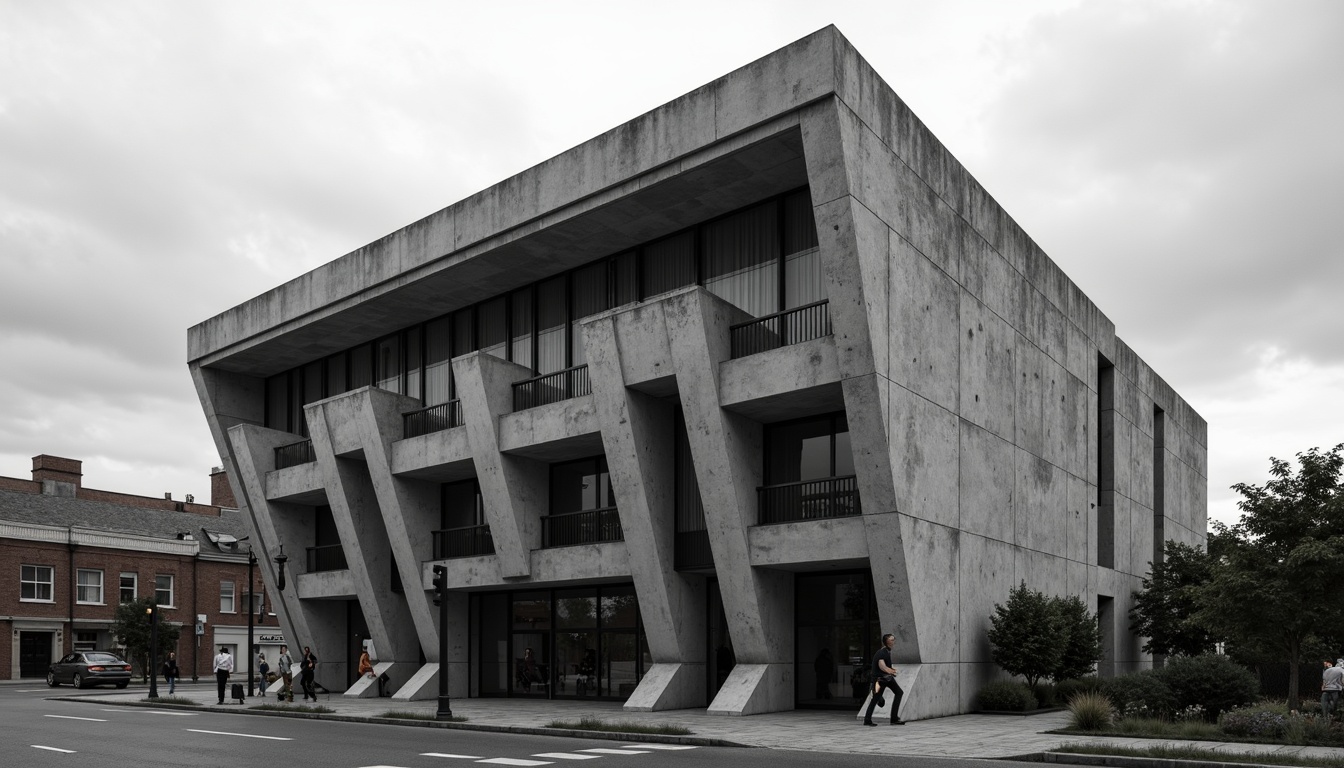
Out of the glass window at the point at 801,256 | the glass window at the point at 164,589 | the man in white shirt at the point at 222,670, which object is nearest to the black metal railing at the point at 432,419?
the man in white shirt at the point at 222,670

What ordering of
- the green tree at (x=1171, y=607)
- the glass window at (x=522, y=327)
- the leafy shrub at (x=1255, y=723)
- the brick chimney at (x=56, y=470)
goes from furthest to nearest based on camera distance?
1. the brick chimney at (x=56, y=470)
2. the green tree at (x=1171, y=607)
3. the glass window at (x=522, y=327)
4. the leafy shrub at (x=1255, y=723)

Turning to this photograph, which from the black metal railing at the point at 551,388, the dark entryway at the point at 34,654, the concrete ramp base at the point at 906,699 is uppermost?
the black metal railing at the point at 551,388

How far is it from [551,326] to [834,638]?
1200 cm

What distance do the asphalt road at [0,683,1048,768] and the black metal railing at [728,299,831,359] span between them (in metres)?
9.50

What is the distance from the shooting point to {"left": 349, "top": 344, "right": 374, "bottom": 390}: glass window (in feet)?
129

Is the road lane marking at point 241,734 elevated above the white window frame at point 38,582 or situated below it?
above

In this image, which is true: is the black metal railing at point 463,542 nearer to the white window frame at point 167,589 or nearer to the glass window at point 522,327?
the glass window at point 522,327

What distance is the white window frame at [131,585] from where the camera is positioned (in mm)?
59719

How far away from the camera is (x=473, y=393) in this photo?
31156 millimetres

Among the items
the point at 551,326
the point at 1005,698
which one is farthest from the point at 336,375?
the point at 1005,698

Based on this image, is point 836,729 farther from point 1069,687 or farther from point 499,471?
point 499,471

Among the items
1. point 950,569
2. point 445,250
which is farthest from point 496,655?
point 950,569

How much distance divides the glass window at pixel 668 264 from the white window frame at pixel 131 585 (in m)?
42.6

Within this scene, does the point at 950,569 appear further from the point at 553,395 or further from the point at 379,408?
the point at 379,408
